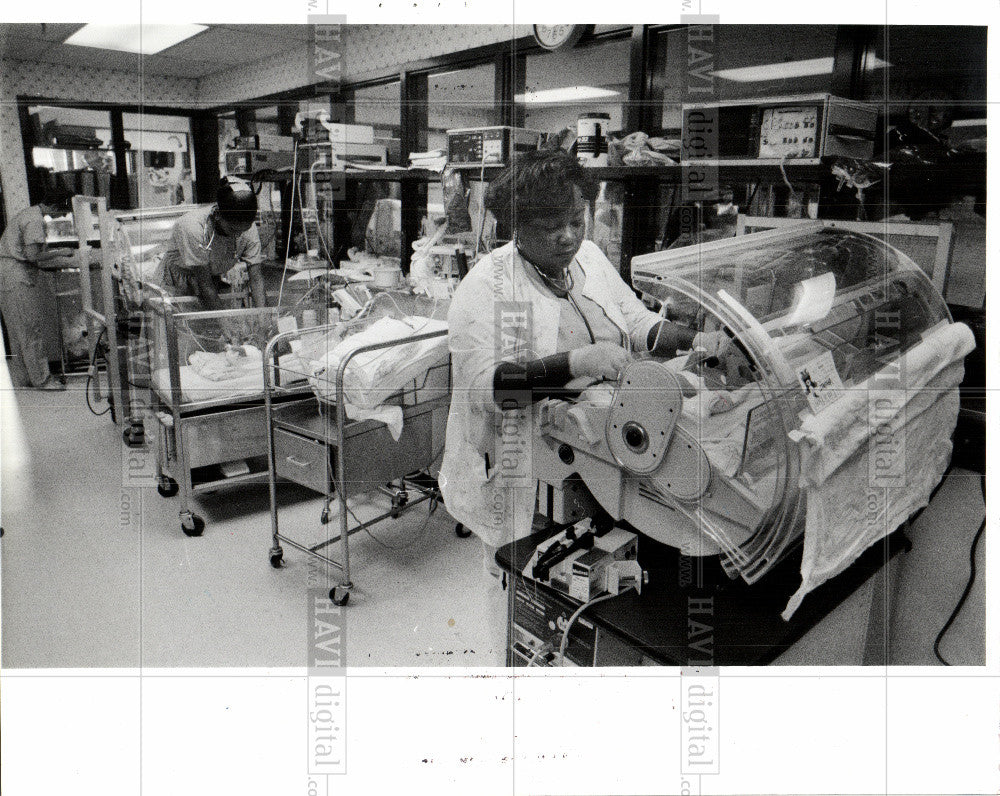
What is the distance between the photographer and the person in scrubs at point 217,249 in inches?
75.2

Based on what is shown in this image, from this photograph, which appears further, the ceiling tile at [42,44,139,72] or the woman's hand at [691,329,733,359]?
the ceiling tile at [42,44,139,72]

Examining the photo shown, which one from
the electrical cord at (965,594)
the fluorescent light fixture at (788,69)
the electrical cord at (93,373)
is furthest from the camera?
the electrical cord at (93,373)

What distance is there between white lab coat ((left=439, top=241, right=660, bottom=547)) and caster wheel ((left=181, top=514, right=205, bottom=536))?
3.64 ft

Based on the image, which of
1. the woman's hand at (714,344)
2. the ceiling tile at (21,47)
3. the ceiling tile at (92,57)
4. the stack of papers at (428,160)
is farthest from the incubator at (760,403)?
the ceiling tile at (21,47)

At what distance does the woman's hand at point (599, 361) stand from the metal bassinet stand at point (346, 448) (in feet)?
1.94

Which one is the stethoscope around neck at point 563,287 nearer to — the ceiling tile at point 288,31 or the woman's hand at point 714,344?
the woman's hand at point 714,344

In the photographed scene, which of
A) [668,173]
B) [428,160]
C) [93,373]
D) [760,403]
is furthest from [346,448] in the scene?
[93,373]

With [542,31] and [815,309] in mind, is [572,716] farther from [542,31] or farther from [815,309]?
[542,31]

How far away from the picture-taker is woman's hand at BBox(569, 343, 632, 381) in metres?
1.46

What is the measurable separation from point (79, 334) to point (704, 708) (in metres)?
2.82

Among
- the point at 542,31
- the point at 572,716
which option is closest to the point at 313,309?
the point at 542,31

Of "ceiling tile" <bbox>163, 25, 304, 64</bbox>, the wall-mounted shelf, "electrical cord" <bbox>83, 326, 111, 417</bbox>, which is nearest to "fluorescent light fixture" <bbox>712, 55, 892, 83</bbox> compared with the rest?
the wall-mounted shelf

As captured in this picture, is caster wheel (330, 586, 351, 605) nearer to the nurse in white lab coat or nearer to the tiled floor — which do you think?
the tiled floor

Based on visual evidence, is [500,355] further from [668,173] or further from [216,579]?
[216,579]
